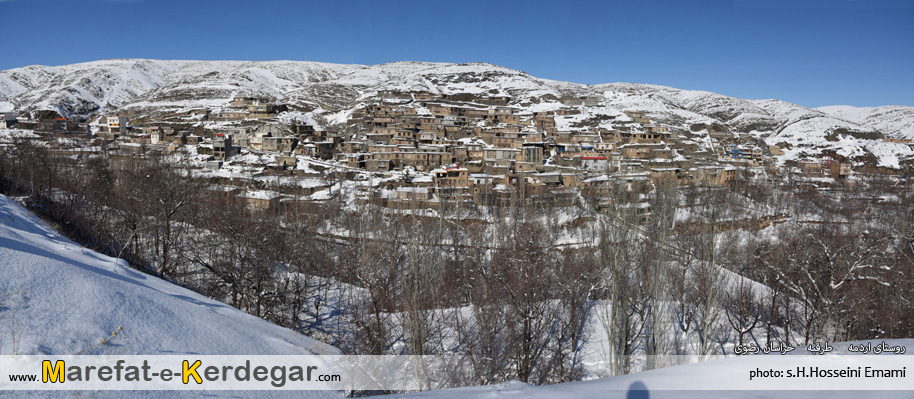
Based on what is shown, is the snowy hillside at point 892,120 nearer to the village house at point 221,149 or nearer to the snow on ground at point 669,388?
the snow on ground at point 669,388

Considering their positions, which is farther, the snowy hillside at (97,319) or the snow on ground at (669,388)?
the snowy hillside at (97,319)

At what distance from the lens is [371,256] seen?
13938 millimetres

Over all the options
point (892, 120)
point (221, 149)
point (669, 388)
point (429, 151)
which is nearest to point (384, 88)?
point (429, 151)

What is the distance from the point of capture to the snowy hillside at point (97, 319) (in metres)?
2.49

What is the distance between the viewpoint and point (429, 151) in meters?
33.4

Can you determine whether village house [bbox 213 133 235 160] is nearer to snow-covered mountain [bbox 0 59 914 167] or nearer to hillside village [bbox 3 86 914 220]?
hillside village [bbox 3 86 914 220]

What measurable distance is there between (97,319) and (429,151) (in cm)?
3100

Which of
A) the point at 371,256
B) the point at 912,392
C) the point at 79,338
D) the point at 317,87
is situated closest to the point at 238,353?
the point at 79,338

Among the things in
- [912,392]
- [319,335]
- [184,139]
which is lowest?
[319,335]

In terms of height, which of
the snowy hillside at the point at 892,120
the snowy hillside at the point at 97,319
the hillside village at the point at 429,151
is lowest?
the snowy hillside at the point at 97,319

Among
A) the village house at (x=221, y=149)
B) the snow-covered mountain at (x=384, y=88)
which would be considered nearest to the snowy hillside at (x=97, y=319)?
the village house at (x=221, y=149)

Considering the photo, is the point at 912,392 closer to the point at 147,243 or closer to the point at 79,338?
the point at 79,338

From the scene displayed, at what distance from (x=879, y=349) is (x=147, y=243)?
1575 centimetres

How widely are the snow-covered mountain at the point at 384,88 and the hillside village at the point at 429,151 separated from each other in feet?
20.7
